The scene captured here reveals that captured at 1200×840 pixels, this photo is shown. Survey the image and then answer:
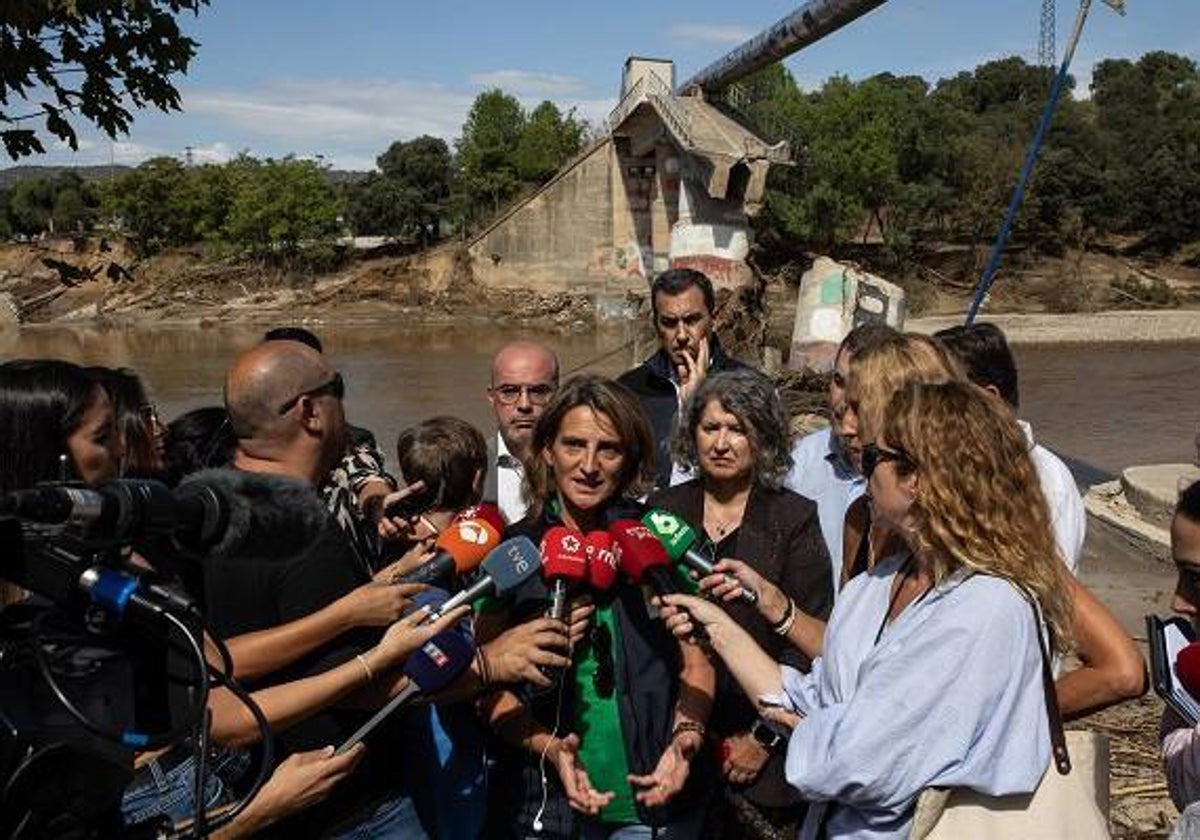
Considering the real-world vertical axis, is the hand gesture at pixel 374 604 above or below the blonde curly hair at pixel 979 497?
below

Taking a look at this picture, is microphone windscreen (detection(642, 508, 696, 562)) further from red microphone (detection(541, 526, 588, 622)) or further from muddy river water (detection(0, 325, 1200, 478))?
muddy river water (detection(0, 325, 1200, 478))

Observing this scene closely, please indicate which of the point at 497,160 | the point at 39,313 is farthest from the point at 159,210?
the point at 497,160

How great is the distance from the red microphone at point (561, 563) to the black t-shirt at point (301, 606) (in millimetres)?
410

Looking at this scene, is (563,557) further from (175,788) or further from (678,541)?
(175,788)

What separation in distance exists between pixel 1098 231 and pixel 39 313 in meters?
37.6

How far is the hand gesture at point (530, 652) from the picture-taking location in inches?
97.8

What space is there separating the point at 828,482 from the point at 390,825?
70.8 inches

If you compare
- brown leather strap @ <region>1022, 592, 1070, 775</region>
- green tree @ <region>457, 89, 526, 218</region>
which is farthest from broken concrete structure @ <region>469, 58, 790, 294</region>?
brown leather strap @ <region>1022, 592, 1070, 775</region>

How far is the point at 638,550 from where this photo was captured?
2.57 metres

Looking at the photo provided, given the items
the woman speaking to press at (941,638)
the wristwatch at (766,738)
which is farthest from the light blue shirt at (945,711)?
the wristwatch at (766,738)

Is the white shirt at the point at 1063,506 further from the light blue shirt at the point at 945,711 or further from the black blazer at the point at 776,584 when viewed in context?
the light blue shirt at the point at 945,711

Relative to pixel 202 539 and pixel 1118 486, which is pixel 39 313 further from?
pixel 202 539

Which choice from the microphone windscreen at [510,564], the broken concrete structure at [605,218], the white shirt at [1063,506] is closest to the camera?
the microphone windscreen at [510,564]

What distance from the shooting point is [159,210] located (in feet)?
135
